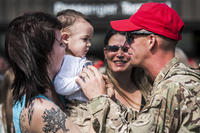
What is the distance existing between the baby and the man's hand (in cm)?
10

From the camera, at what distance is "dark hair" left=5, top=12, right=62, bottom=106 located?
221cm

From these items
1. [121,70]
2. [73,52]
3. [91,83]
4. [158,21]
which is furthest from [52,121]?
[121,70]

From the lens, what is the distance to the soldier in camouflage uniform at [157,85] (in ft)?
6.79

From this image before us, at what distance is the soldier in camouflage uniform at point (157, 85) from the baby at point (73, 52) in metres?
0.14

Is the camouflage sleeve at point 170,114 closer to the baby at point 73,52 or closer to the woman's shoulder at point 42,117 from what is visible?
the woman's shoulder at point 42,117

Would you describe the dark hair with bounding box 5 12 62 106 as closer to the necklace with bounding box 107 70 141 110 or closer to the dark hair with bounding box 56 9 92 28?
the dark hair with bounding box 56 9 92 28

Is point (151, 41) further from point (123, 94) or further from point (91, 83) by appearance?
Result: point (123, 94)

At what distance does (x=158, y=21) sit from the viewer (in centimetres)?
239

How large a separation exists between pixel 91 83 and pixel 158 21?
794mm

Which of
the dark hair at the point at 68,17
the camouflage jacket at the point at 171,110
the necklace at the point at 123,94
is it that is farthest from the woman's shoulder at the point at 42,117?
the necklace at the point at 123,94

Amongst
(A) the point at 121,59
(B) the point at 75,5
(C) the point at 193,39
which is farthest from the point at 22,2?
(A) the point at 121,59

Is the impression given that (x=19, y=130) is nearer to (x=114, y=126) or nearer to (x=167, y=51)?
(x=114, y=126)

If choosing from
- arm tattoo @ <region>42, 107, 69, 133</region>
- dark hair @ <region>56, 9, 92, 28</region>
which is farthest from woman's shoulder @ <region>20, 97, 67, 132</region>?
dark hair @ <region>56, 9, 92, 28</region>

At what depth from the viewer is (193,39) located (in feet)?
44.3
